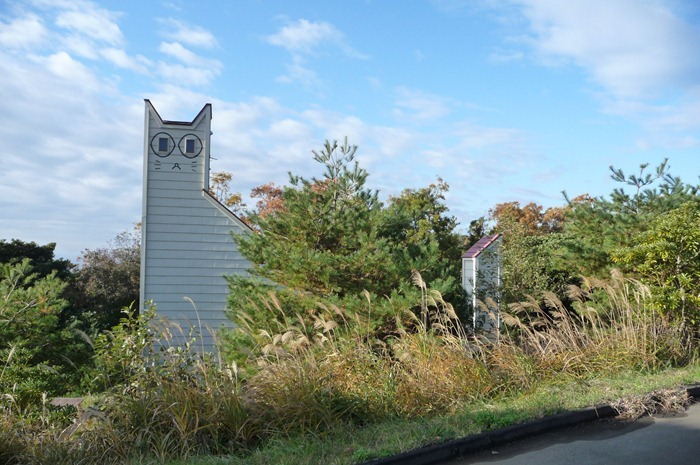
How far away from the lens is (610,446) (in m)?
6.20

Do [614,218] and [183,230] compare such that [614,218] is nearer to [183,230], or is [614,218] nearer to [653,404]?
[653,404]

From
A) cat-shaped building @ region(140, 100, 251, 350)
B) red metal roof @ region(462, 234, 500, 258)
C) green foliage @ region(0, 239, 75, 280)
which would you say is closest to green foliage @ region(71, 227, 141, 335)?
green foliage @ region(0, 239, 75, 280)

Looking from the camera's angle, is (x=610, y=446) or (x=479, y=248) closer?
(x=610, y=446)

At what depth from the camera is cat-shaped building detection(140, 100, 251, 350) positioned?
672 inches

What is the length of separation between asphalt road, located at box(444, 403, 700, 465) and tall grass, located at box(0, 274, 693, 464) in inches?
21.4

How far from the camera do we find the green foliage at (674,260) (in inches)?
421

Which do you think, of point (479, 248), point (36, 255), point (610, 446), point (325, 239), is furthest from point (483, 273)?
point (36, 255)

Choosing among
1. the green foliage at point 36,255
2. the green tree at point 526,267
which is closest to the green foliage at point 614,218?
the green tree at point 526,267

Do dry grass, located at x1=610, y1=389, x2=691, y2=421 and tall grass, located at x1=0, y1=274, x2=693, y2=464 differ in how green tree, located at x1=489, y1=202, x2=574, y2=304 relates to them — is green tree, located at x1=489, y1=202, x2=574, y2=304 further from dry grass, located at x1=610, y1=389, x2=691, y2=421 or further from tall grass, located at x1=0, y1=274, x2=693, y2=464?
dry grass, located at x1=610, y1=389, x2=691, y2=421

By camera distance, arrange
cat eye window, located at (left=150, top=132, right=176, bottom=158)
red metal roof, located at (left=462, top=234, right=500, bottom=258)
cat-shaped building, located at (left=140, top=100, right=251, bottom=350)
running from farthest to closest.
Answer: cat eye window, located at (left=150, top=132, right=176, bottom=158) → cat-shaped building, located at (left=140, top=100, right=251, bottom=350) → red metal roof, located at (left=462, top=234, right=500, bottom=258)

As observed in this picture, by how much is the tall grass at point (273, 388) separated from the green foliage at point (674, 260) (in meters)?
1.67

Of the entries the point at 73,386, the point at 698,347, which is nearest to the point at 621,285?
the point at 698,347

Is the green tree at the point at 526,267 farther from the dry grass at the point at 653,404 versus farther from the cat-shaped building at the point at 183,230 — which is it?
the cat-shaped building at the point at 183,230

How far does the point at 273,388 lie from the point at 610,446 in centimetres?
343
